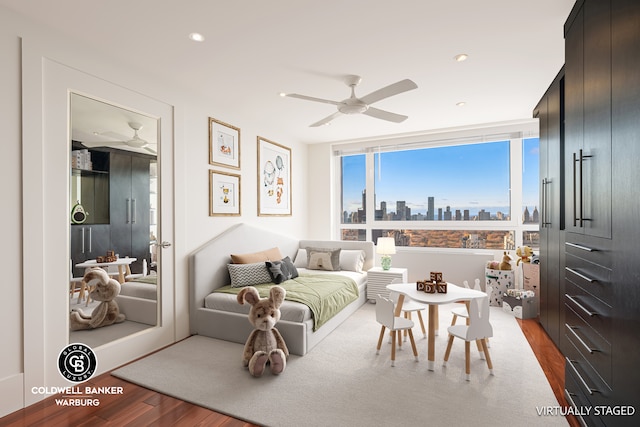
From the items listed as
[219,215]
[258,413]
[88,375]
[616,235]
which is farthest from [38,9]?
[616,235]

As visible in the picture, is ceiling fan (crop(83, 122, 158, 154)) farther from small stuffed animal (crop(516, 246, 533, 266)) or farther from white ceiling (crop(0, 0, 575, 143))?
small stuffed animal (crop(516, 246, 533, 266))

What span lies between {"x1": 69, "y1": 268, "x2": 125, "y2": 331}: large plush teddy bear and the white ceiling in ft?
5.98

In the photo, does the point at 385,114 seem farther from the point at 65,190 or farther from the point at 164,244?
the point at 65,190

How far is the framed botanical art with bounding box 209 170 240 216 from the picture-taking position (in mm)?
3703

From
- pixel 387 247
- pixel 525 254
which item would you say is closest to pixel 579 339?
pixel 525 254

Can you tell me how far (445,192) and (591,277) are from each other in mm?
3542

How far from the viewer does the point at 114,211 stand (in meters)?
2.71

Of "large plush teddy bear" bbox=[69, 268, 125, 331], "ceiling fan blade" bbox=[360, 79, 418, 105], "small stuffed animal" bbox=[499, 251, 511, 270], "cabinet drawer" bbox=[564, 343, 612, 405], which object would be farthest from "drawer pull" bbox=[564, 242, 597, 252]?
"large plush teddy bear" bbox=[69, 268, 125, 331]

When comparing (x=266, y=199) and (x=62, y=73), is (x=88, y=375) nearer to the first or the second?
(x=62, y=73)

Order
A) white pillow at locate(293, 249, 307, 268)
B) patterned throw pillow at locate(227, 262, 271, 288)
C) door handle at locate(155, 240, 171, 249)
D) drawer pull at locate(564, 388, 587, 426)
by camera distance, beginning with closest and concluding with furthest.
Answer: drawer pull at locate(564, 388, 587, 426)
door handle at locate(155, 240, 171, 249)
patterned throw pillow at locate(227, 262, 271, 288)
white pillow at locate(293, 249, 307, 268)

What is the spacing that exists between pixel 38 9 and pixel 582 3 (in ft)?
11.0

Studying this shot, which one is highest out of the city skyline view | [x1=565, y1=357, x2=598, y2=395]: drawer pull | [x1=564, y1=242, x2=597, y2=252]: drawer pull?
the city skyline view

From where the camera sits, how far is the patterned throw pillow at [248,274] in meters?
3.56

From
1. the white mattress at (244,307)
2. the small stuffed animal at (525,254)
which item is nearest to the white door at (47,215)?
the white mattress at (244,307)
